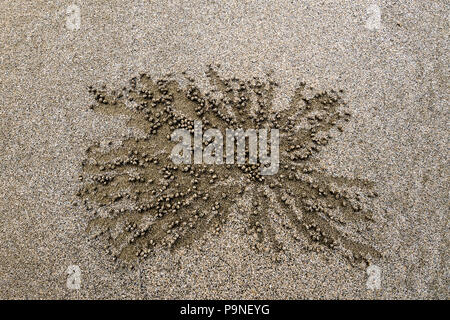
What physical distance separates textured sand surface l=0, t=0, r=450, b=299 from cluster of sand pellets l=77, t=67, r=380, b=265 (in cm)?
8

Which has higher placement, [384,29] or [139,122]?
[384,29]

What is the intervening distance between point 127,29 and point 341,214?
2.19 metres

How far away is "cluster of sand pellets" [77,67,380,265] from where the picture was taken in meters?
2.16

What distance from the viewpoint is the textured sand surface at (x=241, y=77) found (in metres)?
2.09

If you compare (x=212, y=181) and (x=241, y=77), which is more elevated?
(x=241, y=77)

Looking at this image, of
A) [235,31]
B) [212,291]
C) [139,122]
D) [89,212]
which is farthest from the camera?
[235,31]

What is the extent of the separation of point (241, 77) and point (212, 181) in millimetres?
849

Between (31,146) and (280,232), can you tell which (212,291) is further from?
(31,146)

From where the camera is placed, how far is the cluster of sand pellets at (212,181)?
2164 mm

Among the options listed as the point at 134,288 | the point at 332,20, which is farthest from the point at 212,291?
the point at 332,20

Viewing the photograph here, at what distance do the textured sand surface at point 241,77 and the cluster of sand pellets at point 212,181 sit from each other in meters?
0.08

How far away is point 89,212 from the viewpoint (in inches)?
87.0

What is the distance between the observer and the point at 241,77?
246cm

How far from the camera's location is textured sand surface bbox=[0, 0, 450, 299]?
2094 millimetres
